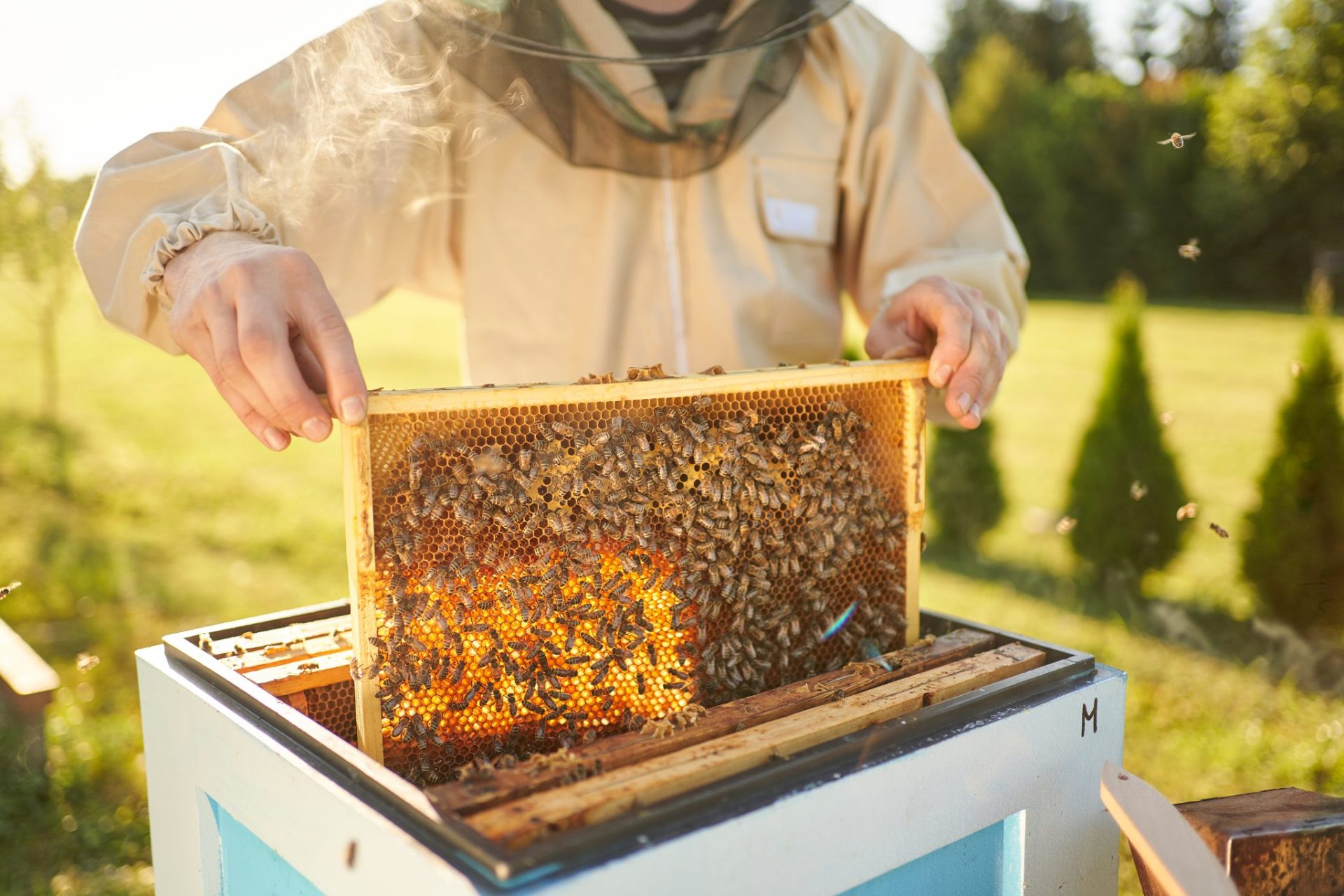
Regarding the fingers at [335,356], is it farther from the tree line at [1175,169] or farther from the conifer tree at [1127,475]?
the tree line at [1175,169]

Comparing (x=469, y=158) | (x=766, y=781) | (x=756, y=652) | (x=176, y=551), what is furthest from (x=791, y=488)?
(x=176, y=551)

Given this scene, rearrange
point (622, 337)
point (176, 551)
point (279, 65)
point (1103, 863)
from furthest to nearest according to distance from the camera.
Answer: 1. point (176, 551)
2. point (622, 337)
3. point (279, 65)
4. point (1103, 863)

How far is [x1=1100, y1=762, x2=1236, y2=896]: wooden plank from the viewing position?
1.43 metres

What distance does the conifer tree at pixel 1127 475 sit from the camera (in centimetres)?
675

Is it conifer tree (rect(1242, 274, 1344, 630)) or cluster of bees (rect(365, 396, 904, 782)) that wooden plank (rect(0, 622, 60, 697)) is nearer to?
cluster of bees (rect(365, 396, 904, 782))

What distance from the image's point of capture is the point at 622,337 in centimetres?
283

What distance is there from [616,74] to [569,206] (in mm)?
524

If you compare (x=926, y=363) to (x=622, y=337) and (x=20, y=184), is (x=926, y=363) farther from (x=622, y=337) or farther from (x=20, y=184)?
(x=20, y=184)

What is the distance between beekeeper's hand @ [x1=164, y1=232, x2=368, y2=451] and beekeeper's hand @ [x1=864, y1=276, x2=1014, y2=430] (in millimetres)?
1256

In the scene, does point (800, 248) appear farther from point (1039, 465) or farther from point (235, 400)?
point (1039, 465)

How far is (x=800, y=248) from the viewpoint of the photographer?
2.88 m

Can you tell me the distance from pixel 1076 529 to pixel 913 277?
17.4 ft

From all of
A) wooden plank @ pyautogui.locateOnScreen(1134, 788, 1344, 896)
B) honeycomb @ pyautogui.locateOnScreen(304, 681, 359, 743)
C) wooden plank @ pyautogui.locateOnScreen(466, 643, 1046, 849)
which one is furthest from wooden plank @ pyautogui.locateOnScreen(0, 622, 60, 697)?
wooden plank @ pyautogui.locateOnScreen(1134, 788, 1344, 896)

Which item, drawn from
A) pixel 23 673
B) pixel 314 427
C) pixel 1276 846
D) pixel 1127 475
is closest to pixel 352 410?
pixel 314 427
